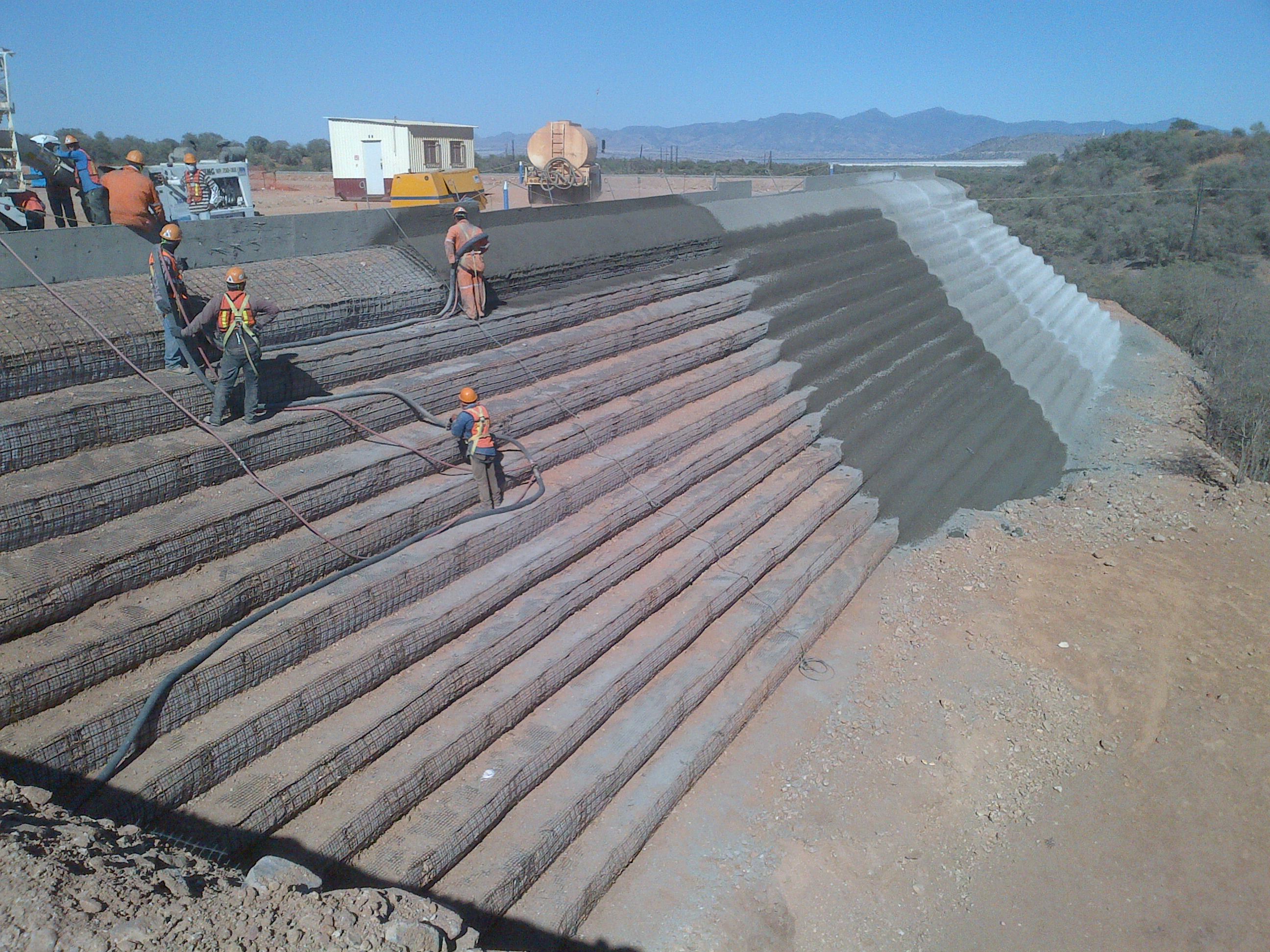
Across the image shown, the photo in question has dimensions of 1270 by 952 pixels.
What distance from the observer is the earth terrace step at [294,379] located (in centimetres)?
442

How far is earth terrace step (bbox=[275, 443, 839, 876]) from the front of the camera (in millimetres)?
3961

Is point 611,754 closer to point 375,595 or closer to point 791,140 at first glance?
point 375,595

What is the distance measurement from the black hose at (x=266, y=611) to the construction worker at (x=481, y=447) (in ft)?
0.33

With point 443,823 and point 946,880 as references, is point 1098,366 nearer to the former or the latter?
point 946,880

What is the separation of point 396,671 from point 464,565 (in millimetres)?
885

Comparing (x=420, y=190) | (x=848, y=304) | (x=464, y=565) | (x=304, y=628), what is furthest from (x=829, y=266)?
(x=304, y=628)

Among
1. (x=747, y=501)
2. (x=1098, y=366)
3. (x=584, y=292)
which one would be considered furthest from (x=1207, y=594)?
(x=1098, y=366)

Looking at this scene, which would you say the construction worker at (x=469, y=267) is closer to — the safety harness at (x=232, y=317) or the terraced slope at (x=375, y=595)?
the terraced slope at (x=375, y=595)

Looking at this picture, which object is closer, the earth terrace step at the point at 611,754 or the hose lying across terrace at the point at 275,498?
the hose lying across terrace at the point at 275,498

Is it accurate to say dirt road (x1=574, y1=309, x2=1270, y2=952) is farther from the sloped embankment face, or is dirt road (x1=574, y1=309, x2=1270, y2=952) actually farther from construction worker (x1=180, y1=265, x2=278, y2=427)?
construction worker (x1=180, y1=265, x2=278, y2=427)

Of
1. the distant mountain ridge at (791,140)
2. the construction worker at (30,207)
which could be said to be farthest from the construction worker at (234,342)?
the distant mountain ridge at (791,140)

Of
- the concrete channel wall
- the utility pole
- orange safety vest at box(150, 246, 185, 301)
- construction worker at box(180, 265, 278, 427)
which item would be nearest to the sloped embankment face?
the concrete channel wall

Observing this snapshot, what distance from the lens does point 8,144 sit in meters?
8.62

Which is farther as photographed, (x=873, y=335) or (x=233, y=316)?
(x=873, y=335)
